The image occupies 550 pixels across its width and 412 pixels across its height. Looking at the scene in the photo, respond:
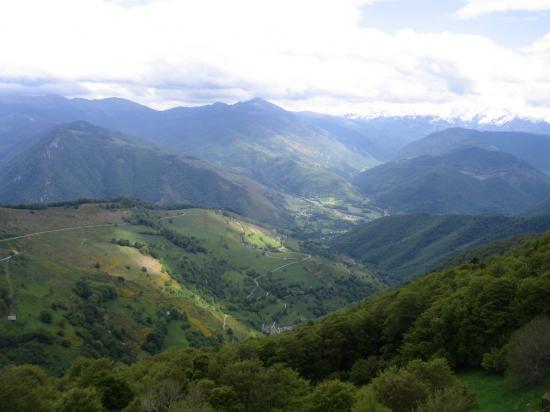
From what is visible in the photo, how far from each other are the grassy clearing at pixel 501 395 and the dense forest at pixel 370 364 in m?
1.49

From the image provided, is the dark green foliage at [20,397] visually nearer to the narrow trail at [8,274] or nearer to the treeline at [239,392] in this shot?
the treeline at [239,392]

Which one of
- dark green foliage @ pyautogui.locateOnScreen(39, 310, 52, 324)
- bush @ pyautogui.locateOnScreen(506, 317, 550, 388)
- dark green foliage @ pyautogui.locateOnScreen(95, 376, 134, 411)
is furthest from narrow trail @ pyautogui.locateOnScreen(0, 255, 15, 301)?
bush @ pyautogui.locateOnScreen(506, 317, 550, 388)

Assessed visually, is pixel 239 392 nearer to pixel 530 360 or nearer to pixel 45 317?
pixel 530 360

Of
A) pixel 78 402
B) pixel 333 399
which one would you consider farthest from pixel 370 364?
pixel 78 402

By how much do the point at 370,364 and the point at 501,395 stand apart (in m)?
25.6

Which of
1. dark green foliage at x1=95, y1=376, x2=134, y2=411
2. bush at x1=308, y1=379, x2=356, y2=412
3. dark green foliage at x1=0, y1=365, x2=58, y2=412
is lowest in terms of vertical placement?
dark green foliage at x1=95, y1=376, x2=134, y2=411

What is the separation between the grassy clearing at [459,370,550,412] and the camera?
4861 cm

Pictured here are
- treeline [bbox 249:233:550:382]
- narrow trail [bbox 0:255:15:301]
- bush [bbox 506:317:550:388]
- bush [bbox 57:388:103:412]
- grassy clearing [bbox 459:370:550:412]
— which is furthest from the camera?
narrow trail [bbox 0:255:15:301]

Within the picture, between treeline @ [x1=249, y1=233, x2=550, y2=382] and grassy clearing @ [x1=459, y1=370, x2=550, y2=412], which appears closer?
grassy clearing @ [x1=459, y1=370, x2=550, y2=412]

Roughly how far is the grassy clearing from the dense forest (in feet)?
4.89

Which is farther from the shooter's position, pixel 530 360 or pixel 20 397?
pixel 20 397

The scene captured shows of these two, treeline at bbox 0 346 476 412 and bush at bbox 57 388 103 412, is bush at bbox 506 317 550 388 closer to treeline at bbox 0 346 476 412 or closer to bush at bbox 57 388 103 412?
treeline at bbox 0 346 476 412

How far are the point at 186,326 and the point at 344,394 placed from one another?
497 feet

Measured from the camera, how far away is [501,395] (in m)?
54.2
